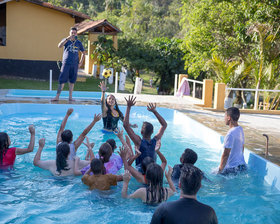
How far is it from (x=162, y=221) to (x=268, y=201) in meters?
3.50

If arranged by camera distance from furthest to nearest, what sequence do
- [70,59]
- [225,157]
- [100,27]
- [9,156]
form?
[100,27]
[70,59]
[225,157]
[9,156]

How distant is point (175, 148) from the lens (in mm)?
8508

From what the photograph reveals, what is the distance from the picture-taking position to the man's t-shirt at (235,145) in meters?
5.51

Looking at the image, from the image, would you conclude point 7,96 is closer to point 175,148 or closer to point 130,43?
point 175,148

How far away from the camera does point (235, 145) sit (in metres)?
5.67

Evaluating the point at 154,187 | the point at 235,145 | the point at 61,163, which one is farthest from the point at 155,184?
the point at 235,145

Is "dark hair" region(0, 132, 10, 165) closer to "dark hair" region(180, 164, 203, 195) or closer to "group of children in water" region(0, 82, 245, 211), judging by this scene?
"group of children in water" region(0, 82, 245, 211)

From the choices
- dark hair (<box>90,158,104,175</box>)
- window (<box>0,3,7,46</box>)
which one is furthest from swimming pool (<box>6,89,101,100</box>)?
dark hair (<box>90,158,104,175</box>)

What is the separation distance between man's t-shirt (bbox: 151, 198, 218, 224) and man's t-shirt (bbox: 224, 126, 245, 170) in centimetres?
328

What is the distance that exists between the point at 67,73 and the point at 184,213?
9651 millimetres

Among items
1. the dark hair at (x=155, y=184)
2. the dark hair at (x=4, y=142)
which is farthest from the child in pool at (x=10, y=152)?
the dark hair at (x=155, y=184)

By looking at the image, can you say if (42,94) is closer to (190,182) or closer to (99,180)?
(99,180)

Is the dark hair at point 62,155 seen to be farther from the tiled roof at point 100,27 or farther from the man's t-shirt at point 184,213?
the tiled roof at point 100,27

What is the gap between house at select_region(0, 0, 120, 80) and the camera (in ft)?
62.9
